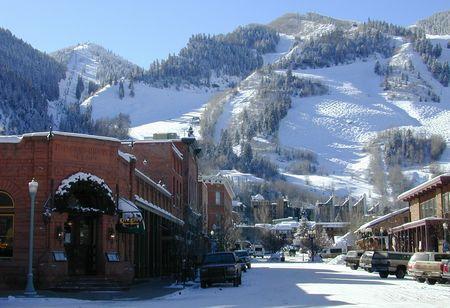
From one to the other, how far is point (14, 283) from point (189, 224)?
34.5 m

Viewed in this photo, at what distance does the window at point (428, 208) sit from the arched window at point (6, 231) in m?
42.2

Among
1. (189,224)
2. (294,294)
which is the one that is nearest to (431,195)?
(189,224)

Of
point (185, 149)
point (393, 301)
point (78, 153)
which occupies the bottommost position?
point (393, 301)

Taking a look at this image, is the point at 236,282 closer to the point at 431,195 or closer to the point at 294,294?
the point at 294,294

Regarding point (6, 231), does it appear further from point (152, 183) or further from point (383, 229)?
point (383, 229)

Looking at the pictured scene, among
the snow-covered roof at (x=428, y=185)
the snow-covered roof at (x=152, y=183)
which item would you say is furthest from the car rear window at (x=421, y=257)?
the snow-covered roof at (x=428, y=185)

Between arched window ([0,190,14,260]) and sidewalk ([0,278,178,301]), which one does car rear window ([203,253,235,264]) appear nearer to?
sidewalk ([0,278,178,301])

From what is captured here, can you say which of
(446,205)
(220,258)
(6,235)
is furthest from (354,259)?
(6,235)

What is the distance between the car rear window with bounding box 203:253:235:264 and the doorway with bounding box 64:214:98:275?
6958mm

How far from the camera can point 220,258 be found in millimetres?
38688

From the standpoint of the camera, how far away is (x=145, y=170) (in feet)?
180

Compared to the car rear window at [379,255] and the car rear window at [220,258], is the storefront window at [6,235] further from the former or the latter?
the car rear window at [379,255]

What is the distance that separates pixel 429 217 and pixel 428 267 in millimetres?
26799

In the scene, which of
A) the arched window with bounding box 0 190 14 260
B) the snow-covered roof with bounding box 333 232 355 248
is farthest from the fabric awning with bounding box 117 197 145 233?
the snow-covered roof with bounding box 333 232 355 248
